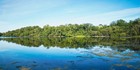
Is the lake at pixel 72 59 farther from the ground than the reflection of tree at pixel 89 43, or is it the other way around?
the reflection of tree at pixel 89 43

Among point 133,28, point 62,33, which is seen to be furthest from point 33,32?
point 133,28

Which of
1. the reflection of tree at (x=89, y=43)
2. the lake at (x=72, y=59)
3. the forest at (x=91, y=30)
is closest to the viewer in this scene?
the lake at (x=72, y=59)

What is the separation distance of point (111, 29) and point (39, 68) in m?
109

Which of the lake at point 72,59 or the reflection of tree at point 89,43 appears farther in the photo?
the reflection of tree at point 89,43

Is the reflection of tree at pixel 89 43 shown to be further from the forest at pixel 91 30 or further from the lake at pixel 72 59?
the forest at pixel 91 30

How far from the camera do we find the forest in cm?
11219

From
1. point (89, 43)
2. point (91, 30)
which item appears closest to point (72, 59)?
point (89, 43)

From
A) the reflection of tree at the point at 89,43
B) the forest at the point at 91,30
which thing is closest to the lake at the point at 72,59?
the reflection of tree at the point at 89,43

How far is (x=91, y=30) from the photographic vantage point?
138 meters

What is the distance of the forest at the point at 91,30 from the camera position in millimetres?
112188

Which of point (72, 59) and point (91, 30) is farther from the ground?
point (91, 30)

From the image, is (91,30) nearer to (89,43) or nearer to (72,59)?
(89,43)

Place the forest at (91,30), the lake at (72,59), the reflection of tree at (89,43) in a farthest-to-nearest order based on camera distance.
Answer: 1. the forest at (91,30)
2. the reflection of tree at (89,43)
3. the lake at (72,59)

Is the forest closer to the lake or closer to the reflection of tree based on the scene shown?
the reflection of tree
